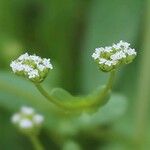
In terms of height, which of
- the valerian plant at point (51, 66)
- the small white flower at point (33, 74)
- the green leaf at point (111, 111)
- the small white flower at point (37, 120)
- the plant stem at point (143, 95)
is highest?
the plant stem at point (143, 95)

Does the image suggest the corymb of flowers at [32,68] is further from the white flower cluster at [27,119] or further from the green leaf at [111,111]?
the green leaf at [111,111]

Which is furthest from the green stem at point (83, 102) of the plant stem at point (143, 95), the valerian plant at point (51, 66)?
the plant stem at point (143, 95)

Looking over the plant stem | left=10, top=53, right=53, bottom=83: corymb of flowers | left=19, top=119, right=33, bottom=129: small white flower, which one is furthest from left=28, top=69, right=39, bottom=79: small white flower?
the plant stem

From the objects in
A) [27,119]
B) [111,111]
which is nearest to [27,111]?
[27,119]

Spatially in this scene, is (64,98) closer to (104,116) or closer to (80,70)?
(104,116)

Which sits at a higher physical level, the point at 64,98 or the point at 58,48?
the point at 58,48

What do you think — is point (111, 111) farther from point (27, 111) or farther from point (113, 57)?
point (113, 57)

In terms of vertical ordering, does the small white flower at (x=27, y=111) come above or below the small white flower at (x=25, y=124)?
above

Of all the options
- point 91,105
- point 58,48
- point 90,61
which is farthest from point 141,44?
point 91,105
